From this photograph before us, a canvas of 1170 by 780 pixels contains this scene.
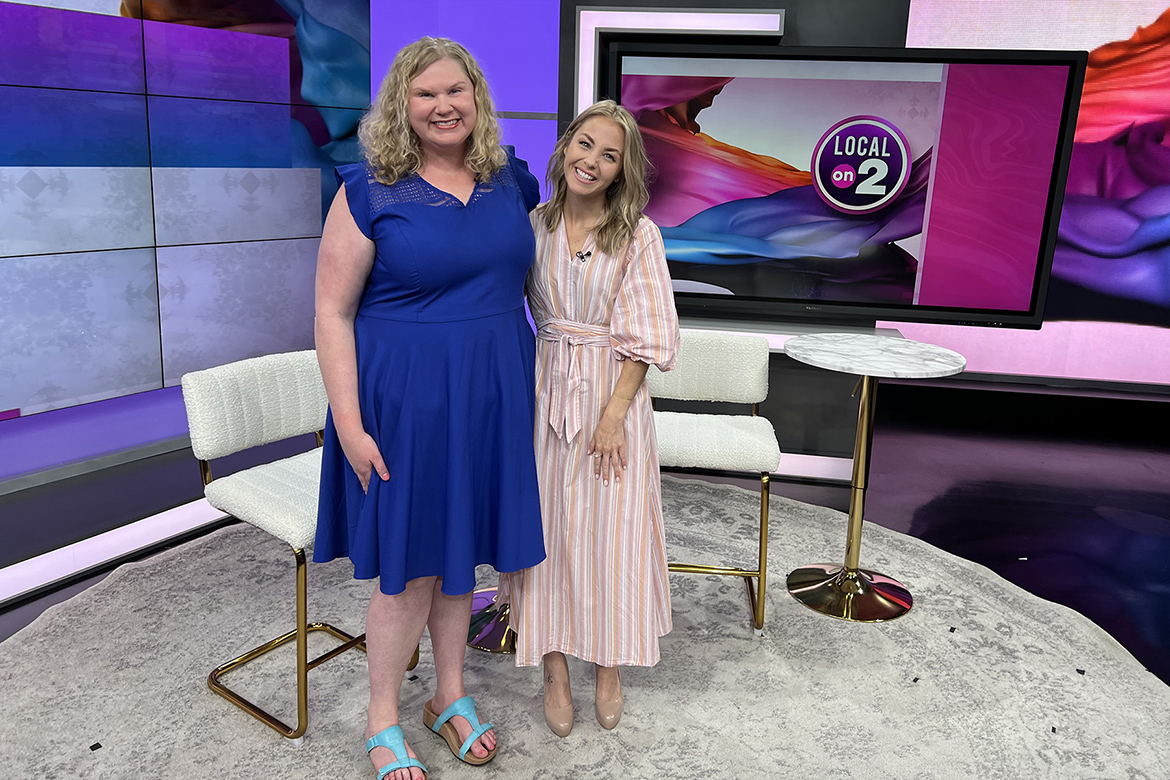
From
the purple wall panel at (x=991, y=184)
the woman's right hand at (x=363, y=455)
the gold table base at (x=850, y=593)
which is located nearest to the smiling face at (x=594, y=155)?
the woman's right hand at (x=363, y=455)

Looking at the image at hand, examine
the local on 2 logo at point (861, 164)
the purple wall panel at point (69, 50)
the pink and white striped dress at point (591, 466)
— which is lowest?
the pink and white striped dress at point (591, 466)

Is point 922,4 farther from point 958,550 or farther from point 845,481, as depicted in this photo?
point 958,550

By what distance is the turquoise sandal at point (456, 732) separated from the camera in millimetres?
2166

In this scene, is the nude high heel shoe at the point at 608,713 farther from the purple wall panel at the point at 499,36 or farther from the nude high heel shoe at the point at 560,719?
the purple wall panel at the point at 499,36

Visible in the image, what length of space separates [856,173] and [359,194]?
2.57m

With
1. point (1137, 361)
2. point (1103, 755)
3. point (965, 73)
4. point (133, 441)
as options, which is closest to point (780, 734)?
point (1103, 755)

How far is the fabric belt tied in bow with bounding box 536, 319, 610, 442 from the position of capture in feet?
6.99

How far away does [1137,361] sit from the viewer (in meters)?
5.14

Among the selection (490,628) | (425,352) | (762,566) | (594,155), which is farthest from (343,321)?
(762,566)

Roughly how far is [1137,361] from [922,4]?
236 cm

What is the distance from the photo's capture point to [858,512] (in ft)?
10.1

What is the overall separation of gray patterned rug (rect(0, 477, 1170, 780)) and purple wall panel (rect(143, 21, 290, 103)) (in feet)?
6.92

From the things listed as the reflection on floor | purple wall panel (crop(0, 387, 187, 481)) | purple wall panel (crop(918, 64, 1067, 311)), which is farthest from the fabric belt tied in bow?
purple wall panel (crop(0, 387, 187, 481))

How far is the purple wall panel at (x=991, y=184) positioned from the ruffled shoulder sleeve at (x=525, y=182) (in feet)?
7.41
